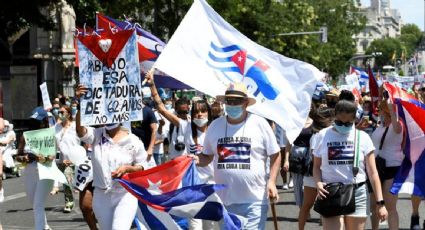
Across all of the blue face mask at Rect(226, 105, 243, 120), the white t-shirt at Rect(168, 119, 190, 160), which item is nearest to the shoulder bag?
the blue face mask at Rect(226, 105, 243, 120)

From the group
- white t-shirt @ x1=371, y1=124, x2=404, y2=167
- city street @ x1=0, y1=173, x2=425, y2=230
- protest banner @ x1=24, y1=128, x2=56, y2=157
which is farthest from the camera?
city street @ x1=0, y1=173, x2=425, y2=230

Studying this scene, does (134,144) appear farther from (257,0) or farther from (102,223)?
(257,0)

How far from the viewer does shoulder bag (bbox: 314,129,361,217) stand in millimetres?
8273

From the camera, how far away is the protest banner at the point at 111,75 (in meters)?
8.63

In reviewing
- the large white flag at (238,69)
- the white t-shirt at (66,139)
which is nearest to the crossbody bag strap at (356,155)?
the large white flag at (238,69)

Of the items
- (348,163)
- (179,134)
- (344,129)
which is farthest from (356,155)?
(179,134)

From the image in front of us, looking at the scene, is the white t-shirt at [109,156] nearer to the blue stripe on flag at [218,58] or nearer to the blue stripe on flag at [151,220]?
the blue stripe on flag at [151,220]

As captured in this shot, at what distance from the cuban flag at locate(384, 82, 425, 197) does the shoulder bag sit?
198cm

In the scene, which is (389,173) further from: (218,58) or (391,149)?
(218,58)

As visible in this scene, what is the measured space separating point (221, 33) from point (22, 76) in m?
33.2

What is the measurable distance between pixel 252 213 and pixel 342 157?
3.47 ft

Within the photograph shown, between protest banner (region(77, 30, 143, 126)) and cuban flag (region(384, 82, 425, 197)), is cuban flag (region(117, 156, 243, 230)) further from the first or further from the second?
cuban flag (region(384, 82, 425, 197))

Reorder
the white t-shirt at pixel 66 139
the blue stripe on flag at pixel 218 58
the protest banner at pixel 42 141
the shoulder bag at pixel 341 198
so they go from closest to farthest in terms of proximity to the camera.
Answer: the shoulder bag at pixel 341 198
the blue stripe on flag at pixel 218 58
the protest banner at pixel 42 141
the white t-shirt at pixel 66 139

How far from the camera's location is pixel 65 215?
14.6m
